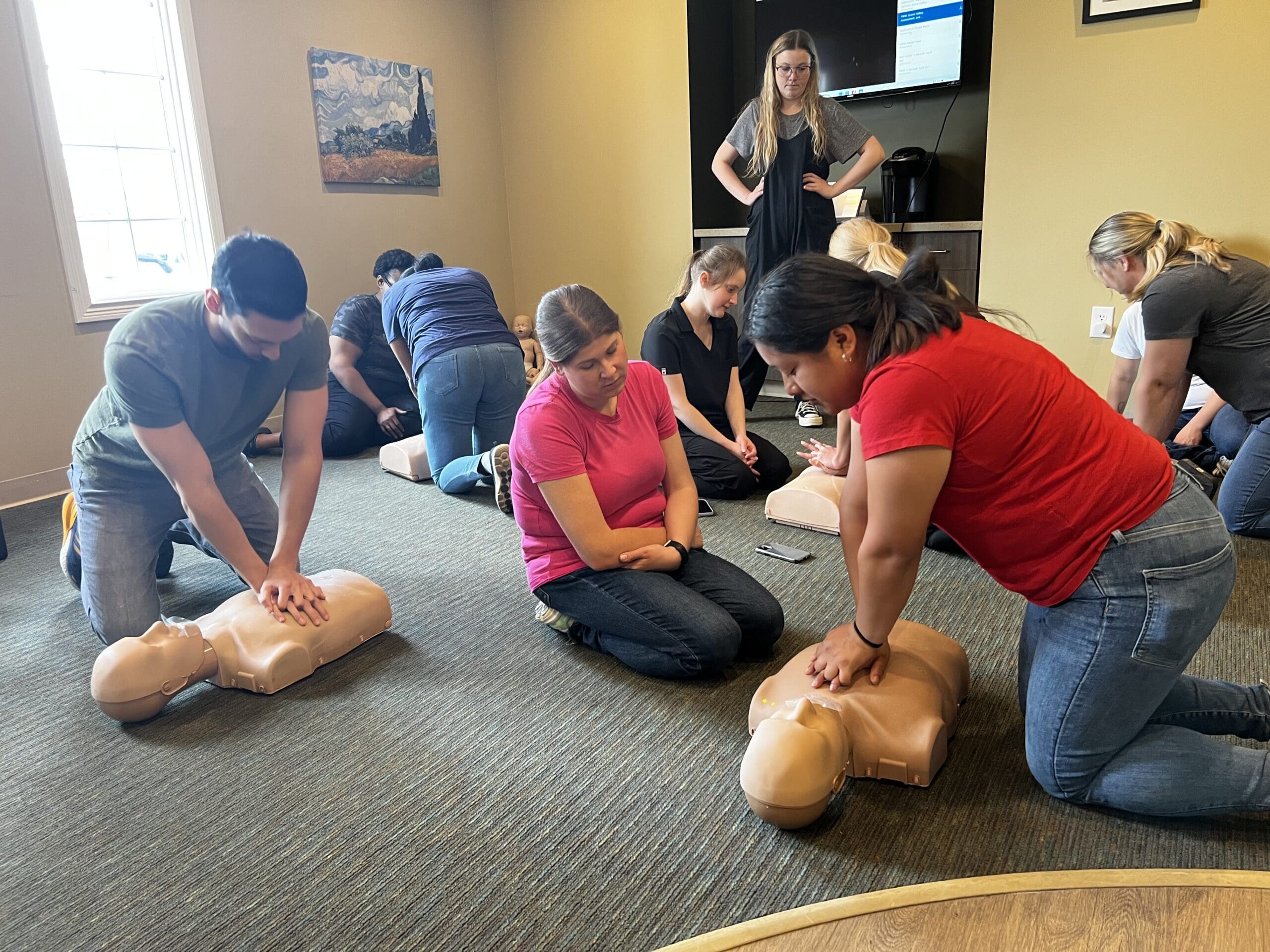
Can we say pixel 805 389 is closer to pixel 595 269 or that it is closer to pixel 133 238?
pixel 133 238

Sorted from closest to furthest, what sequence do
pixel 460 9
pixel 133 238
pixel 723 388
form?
pixel 723 388, pixel 133 238, pixel 460 9

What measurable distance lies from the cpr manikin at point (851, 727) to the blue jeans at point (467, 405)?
1.88m

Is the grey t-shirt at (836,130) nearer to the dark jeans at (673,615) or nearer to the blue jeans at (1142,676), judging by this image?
the dark jeans at (673,615)

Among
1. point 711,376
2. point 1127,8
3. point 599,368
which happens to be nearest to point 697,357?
point 711,376

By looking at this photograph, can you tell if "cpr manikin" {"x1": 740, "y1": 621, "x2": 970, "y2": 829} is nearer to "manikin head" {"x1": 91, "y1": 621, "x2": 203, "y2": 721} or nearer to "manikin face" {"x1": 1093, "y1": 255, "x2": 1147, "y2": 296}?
"manikin head" {"x1": 91, "y1": 621, "x2": 203, "y2": 721}

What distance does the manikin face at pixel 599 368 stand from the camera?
187cm

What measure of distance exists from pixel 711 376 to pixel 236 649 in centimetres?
187

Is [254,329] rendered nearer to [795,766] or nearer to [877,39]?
[795,766]

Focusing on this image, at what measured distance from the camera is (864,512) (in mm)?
1607

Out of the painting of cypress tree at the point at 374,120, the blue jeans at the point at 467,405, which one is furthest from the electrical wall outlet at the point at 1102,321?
the painting of cypress tree at the point at 374,120

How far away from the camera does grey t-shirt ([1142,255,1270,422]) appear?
250 centimetres

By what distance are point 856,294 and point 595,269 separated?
4205 mm

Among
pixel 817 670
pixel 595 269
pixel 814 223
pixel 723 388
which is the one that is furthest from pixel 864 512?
pixel 595 269

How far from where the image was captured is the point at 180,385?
200 centimetres
